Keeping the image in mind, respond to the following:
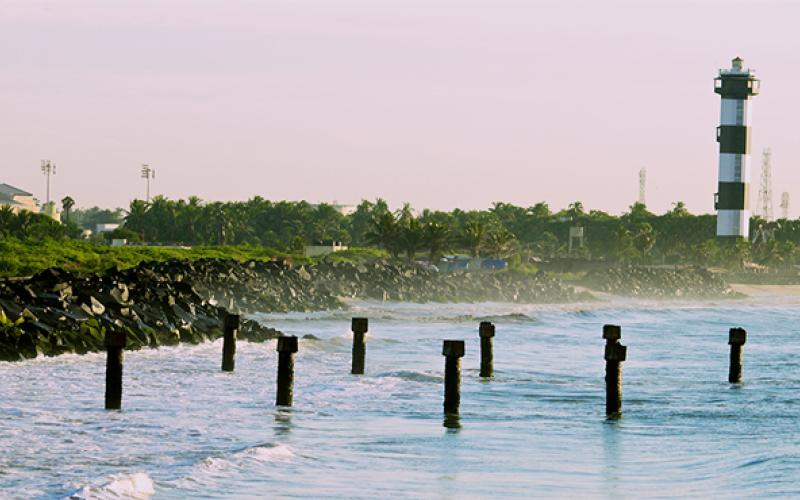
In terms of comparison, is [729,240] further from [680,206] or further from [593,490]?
[593,490]

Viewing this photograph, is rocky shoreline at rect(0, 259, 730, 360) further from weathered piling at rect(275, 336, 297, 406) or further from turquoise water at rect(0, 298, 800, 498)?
weathered piling at rect(275, 336, 297, 406)

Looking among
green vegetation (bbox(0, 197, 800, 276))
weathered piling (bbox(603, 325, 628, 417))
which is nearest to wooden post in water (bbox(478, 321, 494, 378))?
weathered piling (bbox(603, 325, 628, 417))

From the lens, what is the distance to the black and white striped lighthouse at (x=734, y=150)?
341 feet

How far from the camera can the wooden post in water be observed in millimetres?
26156

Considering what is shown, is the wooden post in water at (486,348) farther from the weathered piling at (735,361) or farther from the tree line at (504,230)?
the tree line at (504,230)

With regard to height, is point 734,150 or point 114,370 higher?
point 734,150

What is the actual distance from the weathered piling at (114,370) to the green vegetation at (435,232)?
66.7m

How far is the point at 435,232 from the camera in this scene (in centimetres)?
10619

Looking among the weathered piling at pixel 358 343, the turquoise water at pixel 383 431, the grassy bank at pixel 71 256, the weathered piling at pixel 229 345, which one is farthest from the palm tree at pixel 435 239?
the weathered piling at pixel 229 345

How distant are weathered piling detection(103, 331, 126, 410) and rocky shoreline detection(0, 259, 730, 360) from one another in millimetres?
5125

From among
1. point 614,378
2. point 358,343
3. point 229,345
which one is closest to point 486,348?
point 358,343

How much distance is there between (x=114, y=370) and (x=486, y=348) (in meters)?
9.26

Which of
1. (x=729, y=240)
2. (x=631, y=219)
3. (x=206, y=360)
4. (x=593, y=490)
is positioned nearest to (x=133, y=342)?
(x=206, y=360)

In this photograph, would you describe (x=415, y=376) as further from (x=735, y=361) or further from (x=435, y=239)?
(x=435, y=239)
